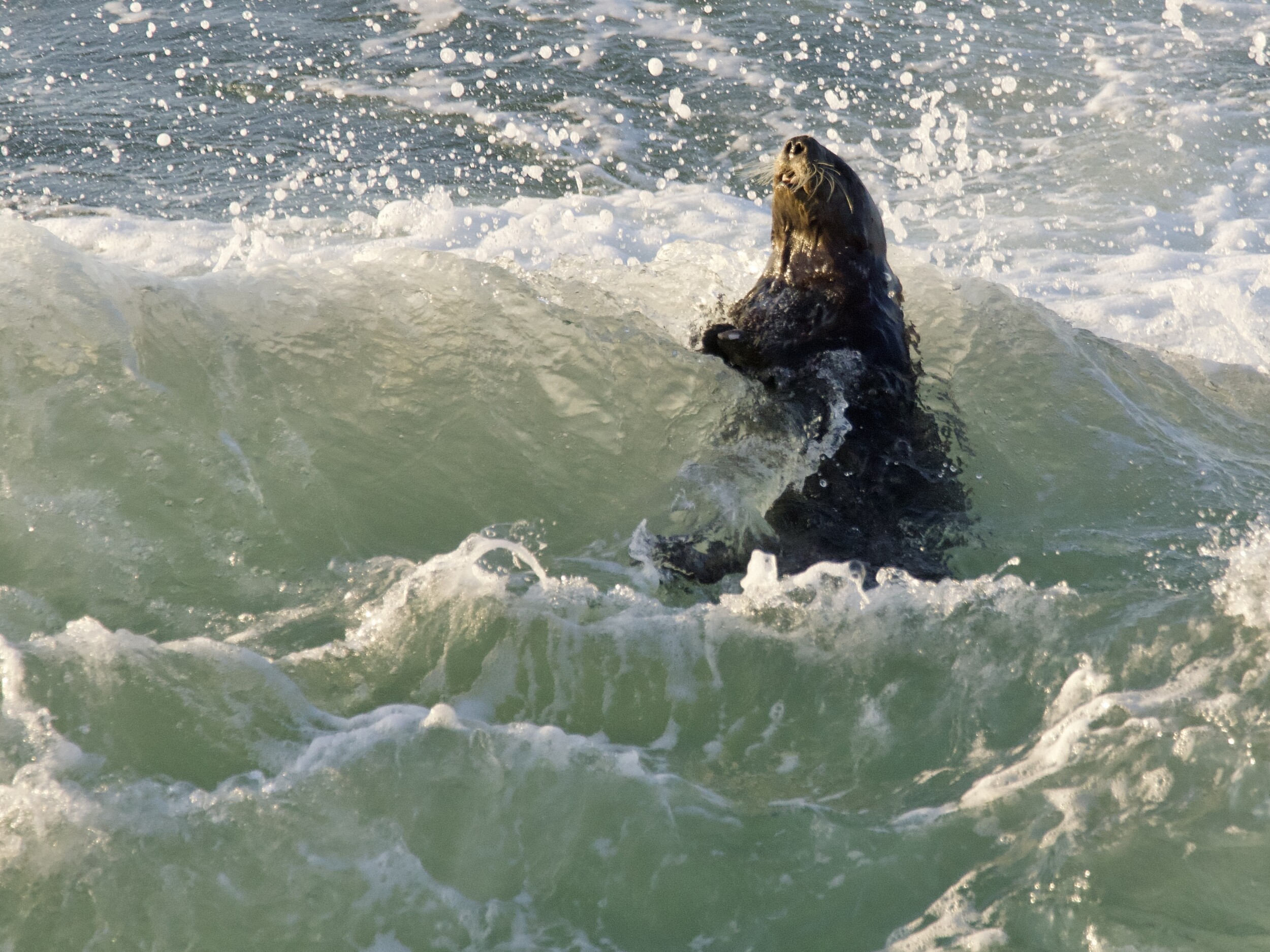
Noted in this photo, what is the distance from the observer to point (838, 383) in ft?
15.3

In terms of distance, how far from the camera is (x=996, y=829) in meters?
3.02

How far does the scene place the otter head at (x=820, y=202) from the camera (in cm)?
519

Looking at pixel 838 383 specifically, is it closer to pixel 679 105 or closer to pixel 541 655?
pixel 541 655

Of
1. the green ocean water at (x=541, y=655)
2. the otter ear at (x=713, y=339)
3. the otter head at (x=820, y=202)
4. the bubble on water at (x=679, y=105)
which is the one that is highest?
the otter head at (x=820, y=202)

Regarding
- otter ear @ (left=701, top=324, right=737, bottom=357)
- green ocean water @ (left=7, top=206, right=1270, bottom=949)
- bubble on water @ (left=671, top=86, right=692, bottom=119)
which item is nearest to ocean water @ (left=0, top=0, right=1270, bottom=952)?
green ocean water @ (left=7, top=206, right=1270, bottom=949)

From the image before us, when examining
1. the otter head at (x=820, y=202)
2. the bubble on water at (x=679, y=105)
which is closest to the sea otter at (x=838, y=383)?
the otter head at (x=820, y=202)

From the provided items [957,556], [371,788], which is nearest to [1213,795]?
[957,556]

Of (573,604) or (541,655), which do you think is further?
(573,604)

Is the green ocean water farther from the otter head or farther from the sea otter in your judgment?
the otter head

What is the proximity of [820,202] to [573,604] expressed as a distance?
2489 mm

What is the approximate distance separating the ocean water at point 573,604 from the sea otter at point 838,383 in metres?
Result: 0.17

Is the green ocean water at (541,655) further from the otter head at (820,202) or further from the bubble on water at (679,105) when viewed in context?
the bubble on water at (679,105)

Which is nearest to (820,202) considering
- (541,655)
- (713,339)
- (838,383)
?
(713,339)

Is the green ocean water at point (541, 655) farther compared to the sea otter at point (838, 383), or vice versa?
the sea otter at point (838, 383)
